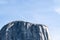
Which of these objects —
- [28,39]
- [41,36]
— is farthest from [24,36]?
[41,36]

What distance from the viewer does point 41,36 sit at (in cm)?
5562

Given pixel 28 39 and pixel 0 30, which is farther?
pixel 0 30

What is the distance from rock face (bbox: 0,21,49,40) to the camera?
54.7 m

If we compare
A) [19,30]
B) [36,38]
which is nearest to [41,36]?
[36,38]

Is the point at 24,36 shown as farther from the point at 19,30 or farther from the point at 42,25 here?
the point at 42,25

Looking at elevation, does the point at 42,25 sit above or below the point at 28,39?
above

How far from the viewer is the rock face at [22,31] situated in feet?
179

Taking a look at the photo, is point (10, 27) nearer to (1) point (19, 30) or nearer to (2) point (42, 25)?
(1) point (19, 30)

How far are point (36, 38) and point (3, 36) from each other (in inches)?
332

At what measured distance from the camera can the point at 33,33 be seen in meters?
56.2

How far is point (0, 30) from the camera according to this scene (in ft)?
190

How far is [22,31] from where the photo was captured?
181ft

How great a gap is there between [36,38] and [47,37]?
3.34 meters

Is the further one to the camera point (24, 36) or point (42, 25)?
point (42, 25)
